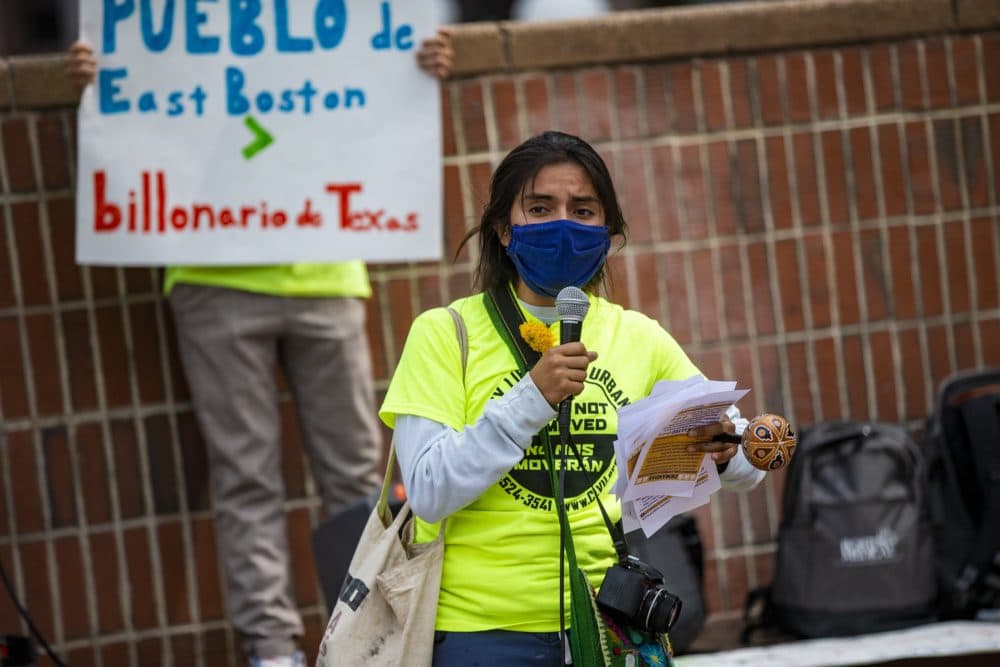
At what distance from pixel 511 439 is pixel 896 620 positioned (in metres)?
2.52

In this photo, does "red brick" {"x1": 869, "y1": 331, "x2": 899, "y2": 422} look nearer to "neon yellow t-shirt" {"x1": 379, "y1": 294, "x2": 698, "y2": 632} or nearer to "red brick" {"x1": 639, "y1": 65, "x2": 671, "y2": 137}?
"red brick" {"x1": 639, "y1": 65, "x2": 671, "y2": 137}

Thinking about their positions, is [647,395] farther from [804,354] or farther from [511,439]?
[804,354]

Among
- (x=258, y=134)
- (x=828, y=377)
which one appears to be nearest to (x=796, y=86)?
(x=828, y=377)

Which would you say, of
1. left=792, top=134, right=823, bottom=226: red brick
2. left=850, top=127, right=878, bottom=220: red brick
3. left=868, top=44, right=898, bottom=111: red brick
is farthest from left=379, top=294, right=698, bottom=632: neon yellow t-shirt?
left=868, top=44, right=898, bottom=111: red brick

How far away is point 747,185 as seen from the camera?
525 centimetres

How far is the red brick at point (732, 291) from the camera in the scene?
17.2 feet

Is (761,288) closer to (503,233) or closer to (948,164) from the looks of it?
(948,164)

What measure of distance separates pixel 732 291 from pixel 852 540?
3.54 ft

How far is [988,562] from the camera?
467 centimetres

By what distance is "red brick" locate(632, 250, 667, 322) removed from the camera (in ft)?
17.0

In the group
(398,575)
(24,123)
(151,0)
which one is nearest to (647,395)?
(398,575)

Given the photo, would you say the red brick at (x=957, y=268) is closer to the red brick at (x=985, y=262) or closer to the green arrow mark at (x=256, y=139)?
the red brick at (x=985, y=262)

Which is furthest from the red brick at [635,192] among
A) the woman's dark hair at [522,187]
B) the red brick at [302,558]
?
the woman's dark hair at [522,187]

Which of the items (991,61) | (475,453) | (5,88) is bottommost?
(475,453)
